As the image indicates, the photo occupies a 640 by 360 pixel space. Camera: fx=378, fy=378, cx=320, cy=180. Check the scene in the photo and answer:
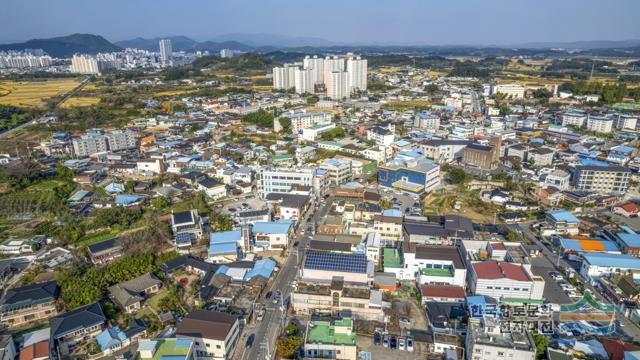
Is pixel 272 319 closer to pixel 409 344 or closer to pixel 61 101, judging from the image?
pixel 409 344

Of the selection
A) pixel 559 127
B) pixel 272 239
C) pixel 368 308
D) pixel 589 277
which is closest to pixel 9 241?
pixel 272 239

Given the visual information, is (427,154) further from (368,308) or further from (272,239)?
(368,308)

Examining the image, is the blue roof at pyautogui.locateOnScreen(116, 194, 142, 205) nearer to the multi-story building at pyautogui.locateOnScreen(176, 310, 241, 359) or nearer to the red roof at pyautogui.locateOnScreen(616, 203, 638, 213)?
the multi-story building at pyautogui.locateOnScreen(176, 310, 241, 359)

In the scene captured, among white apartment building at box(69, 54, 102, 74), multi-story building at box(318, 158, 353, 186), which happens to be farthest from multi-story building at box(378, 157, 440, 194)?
white apartment building at box(69, 54, 102, 74)

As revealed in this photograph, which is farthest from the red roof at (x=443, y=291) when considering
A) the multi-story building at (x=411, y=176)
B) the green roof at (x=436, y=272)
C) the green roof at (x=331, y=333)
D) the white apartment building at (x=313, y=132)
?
the white apartment building at (x=313, y=132)

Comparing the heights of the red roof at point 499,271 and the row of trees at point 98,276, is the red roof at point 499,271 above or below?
above

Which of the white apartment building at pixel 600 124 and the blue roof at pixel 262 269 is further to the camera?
the white apartment building at pixel 600 124

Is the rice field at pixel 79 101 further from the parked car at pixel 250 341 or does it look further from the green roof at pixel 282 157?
the parked car at pixel 250 341
